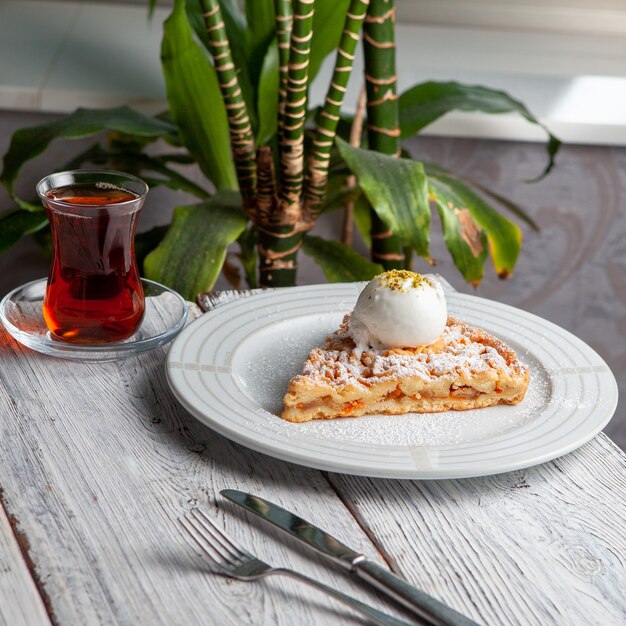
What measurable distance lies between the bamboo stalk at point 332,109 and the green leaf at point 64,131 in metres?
0.36

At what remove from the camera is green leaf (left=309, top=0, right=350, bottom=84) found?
5.64 feet

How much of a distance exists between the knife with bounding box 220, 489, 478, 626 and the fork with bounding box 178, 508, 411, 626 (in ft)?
0.06

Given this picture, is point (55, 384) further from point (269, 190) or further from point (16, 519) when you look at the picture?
point (269, 190)

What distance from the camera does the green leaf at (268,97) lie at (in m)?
1.72

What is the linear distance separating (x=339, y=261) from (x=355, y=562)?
1075 millimetres

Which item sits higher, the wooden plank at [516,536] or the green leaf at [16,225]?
the wooden plank at [516,536]

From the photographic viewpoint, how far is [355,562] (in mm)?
693

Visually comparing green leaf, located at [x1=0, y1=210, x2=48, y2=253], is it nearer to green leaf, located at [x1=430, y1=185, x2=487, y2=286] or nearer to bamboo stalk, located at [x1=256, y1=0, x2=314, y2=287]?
bamboo stalk, located at [x1=256, y1=0, x2=314, y2=287]

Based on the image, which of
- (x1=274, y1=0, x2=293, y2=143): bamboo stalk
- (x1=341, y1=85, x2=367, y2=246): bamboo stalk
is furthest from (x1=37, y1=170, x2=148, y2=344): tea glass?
(x1=341, y1=85, x2=367, y2=246): bamboo stalk

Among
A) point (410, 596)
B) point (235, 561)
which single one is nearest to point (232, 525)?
point (235, 561)

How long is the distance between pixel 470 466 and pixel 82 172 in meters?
0.57

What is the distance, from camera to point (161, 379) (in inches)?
38.8

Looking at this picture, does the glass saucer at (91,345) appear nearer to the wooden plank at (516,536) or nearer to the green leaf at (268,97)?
the wooden plank at (516,536)

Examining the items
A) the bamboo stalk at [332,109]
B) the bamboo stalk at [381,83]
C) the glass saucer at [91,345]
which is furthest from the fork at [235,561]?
the bamboo stalk at [381,83]
